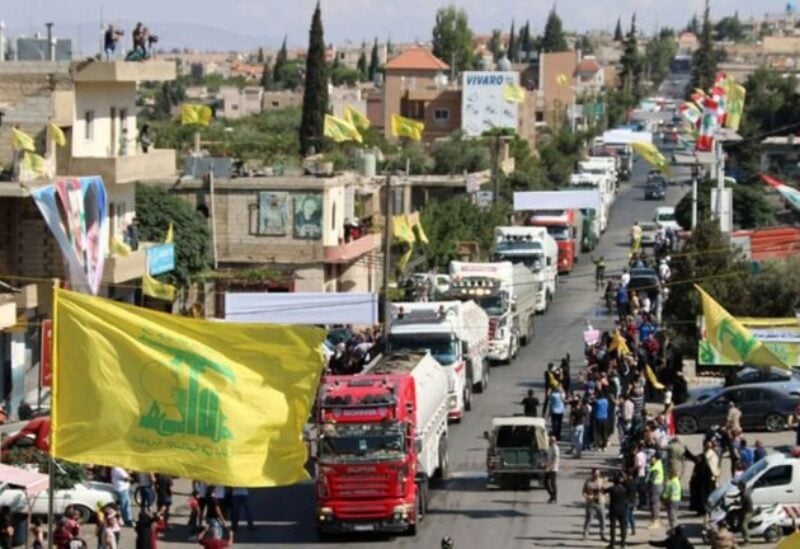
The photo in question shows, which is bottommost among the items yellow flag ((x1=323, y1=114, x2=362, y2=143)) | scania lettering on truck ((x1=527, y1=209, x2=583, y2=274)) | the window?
scania lettering on truck ((x1=527, y1=209, x2=583, y2=274))

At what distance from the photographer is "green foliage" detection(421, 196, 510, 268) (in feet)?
233

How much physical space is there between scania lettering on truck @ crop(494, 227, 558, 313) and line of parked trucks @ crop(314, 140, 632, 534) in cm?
619

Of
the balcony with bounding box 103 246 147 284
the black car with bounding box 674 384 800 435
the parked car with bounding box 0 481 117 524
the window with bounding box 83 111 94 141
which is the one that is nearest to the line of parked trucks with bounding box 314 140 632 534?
the parked car with bounding box 0 481 117 524

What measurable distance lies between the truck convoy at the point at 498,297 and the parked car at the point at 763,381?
25.1 feet

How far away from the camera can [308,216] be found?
63281 mm

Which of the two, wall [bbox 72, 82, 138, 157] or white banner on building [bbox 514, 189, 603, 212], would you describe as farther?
white banner on building [bbox 514, 189, 603, 212]

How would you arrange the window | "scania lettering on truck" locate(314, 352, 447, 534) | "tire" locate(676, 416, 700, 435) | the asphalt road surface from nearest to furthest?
"scania lettering on truck" locate(314, 352, 447, 534) → the asphalt road surface → "tire" locate(676, 416, 700, 435) → the window

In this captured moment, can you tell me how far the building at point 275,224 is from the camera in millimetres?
63188

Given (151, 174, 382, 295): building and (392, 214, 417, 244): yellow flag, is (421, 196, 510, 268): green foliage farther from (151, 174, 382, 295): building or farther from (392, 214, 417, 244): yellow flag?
(151, 174, 382, 295): building

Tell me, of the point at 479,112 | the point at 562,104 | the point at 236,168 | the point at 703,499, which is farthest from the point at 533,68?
the point at 703,499

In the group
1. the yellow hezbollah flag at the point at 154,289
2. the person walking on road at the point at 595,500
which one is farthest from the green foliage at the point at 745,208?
the person walking on road at the point at 595,500

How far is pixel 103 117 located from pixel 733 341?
18420mm

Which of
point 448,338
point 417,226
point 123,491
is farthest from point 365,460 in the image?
point 417,226

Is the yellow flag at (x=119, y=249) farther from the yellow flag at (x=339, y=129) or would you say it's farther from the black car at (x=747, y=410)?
the yellow flag at (x=339, y=129)
